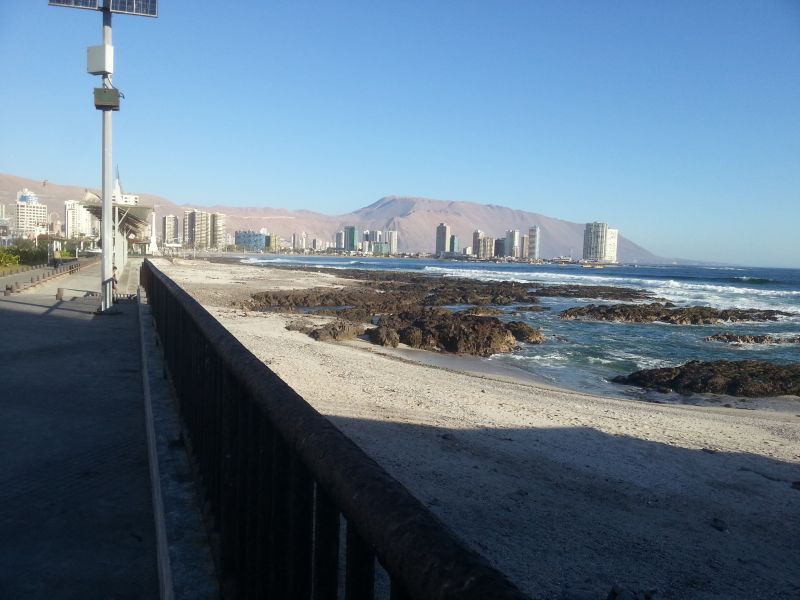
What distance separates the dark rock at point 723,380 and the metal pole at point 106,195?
1163 centimetres

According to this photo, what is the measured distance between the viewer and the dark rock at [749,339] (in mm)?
22617

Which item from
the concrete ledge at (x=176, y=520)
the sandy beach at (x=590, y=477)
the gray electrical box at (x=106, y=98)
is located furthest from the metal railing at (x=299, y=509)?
the gray electrical box at (x=106, y=98)

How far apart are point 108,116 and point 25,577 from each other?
13.4m

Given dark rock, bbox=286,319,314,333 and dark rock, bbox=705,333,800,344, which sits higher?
dark rock, bbox=286,319,314,333

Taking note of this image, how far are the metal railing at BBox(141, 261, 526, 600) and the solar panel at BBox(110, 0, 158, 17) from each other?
13.9 meters

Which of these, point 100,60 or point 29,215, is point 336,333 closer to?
point 100,60

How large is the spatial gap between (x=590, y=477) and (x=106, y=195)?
12.4m

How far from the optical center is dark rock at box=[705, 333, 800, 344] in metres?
22.6

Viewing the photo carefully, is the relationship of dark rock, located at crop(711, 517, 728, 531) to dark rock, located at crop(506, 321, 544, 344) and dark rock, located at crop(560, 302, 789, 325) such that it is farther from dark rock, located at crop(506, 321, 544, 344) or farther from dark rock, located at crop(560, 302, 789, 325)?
dark rock, located at crop(560, 302, 789, 325)

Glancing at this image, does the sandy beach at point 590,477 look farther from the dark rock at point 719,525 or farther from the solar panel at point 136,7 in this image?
the solar panel at point 136,7

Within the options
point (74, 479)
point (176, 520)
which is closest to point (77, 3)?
point (74, 479)

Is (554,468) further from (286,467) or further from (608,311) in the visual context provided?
(608,311)

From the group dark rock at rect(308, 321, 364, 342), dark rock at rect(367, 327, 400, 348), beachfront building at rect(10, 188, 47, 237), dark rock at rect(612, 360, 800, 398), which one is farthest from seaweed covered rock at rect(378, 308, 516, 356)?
beachfront building at rect(10, 188, 47, 237)

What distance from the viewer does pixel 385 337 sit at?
59.7ft
